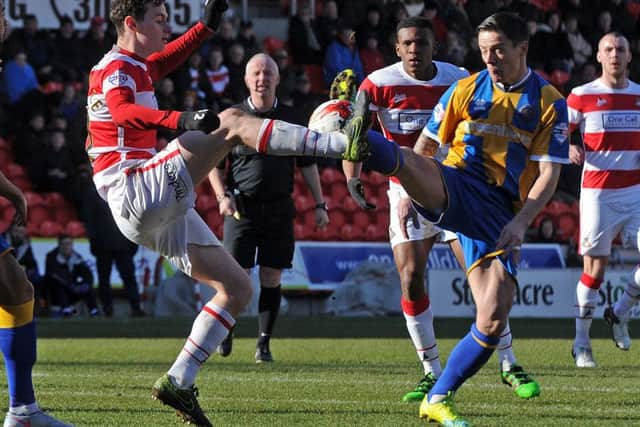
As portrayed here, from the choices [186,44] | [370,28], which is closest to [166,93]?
[370,28]

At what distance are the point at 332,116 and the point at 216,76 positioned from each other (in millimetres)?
14378

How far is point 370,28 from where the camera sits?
73.2 feet

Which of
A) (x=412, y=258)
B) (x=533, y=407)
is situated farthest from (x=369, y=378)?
(x=533, y=407)

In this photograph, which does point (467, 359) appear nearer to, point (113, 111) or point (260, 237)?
point (113, 111)

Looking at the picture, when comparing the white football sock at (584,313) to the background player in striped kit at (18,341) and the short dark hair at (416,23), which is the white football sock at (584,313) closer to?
the short dark hair at (416,23)

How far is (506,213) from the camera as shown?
21.8ft

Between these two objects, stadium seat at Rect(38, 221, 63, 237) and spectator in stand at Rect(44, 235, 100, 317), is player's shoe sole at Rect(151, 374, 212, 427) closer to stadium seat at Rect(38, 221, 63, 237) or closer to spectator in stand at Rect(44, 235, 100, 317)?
spectator in stand at Rect(44, 235, 100, 317)

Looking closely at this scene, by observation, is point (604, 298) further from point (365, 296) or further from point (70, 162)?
point (70, 162)

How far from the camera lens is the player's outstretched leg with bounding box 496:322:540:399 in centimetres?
786

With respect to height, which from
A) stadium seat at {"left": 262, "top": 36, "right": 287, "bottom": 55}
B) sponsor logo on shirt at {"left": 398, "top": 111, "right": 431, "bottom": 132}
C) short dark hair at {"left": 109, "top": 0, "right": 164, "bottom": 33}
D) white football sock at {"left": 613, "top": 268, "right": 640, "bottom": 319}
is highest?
short dark hair at {"left": 109, "top": 0, "right": 164, "bottom": 33}

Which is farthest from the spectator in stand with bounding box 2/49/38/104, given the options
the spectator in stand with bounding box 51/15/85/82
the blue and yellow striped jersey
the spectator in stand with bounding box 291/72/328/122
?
the blue and yellow striped jersey

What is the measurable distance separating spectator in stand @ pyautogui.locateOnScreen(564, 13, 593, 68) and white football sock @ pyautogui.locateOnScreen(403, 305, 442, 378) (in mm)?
16728

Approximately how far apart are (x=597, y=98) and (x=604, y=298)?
23.8 feet

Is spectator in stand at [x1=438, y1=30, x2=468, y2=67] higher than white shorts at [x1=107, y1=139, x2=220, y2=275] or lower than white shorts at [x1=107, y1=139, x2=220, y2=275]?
lower
